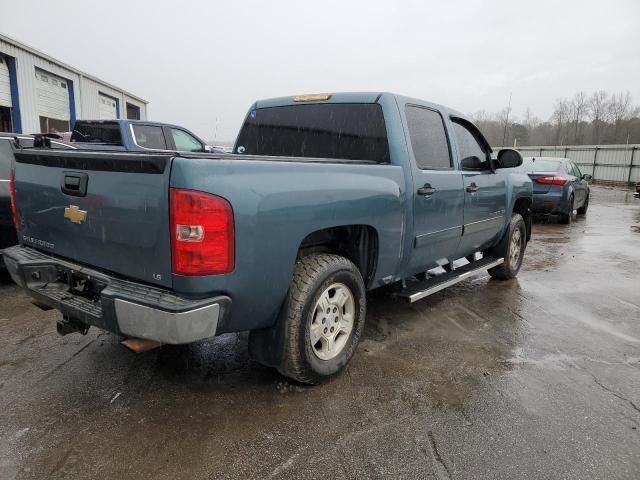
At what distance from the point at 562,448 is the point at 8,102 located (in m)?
19.9

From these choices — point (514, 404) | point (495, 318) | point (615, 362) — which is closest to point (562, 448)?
point (514, 404)

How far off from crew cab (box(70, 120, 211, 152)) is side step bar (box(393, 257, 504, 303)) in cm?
503

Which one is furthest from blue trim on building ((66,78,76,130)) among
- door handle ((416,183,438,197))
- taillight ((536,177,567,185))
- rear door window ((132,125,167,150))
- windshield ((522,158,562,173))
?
door handle ((416,183,438,197))

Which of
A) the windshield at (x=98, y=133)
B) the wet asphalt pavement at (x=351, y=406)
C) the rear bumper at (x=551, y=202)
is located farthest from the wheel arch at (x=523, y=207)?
the windshield at (x=98, y=133)

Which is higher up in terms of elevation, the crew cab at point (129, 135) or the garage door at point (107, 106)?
the garage door at point (107, 106)

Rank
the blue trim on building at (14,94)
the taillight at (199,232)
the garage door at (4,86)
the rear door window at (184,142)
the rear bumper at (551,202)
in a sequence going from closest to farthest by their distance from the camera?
the taillight at (199,232) → the rear door window at (184,142) → the rear bumper at (551,202) → the garage door at (4,86) → the blue trim on building at (14,94)

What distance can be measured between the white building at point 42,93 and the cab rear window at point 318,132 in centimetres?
1572

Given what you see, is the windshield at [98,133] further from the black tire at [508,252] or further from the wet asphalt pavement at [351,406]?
the black tire at [508,252]

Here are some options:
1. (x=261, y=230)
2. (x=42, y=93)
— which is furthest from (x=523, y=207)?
(x=42, y=93)

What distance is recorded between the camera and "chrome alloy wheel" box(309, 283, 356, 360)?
2932 mm

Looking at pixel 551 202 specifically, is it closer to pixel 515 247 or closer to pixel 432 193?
pixel 515 247

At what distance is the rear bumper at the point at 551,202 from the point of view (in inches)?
434

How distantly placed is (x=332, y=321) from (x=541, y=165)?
35.3 feet

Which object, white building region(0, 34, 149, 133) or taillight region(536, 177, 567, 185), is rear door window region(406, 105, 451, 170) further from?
white building region(0, 34, 149, 133)
